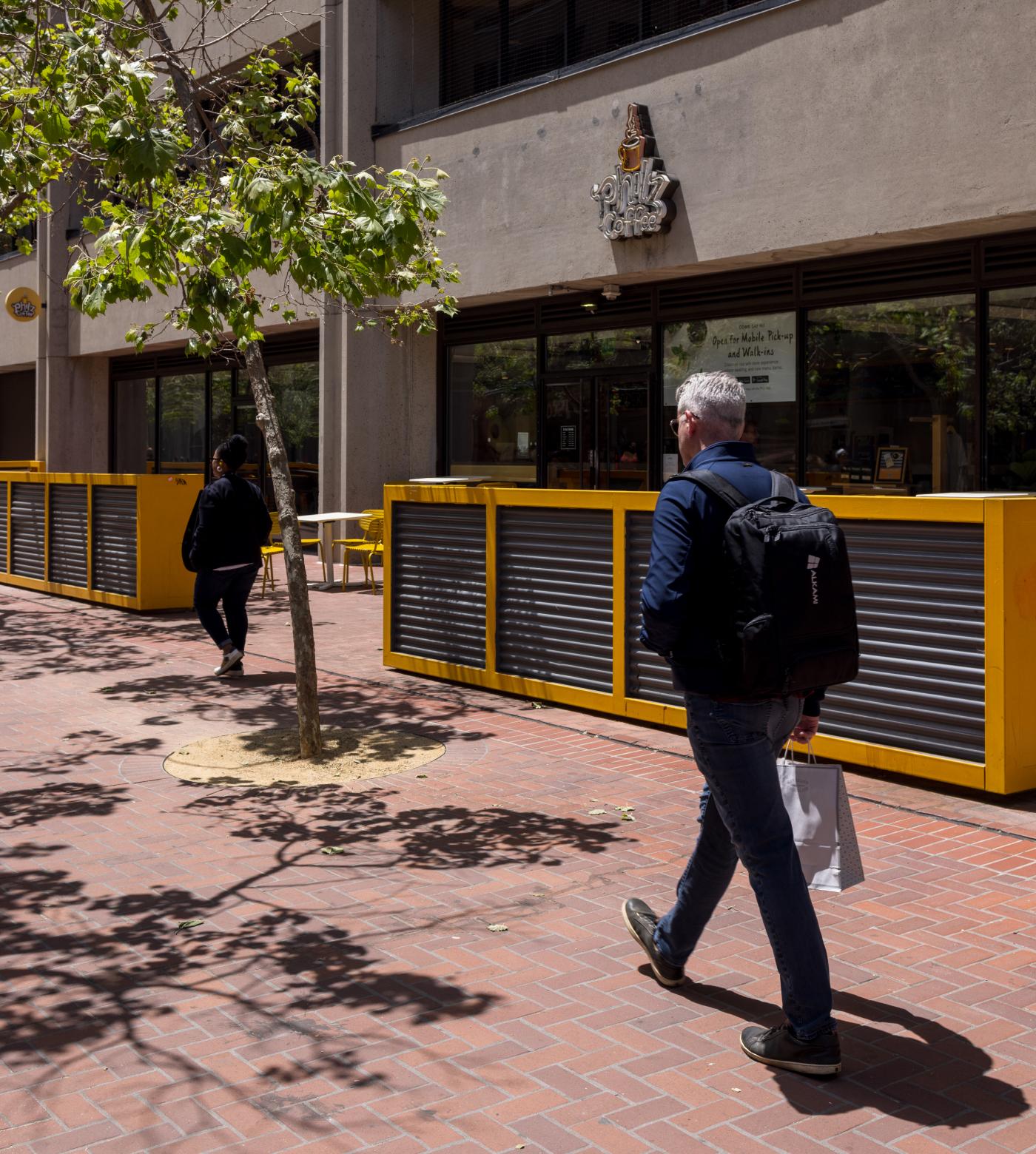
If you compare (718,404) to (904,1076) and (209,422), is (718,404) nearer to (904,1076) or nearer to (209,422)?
(904,1076)

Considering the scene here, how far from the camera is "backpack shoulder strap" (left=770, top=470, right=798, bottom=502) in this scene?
4000 millimetres

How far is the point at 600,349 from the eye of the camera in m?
16.7

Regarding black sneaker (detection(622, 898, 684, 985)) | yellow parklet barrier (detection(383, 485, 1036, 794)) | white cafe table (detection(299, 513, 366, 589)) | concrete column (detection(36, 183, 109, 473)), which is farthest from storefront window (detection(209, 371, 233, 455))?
black sneaker (detection(622, 898, 684, 985))

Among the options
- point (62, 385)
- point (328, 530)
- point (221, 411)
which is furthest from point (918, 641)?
point (62, 385)

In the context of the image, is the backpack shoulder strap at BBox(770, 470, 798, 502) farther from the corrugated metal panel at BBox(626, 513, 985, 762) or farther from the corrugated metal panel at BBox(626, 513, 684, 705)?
the corrugated metal panel at BBox(626, 513, 684, 705)

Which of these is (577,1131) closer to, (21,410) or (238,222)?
(238,222)

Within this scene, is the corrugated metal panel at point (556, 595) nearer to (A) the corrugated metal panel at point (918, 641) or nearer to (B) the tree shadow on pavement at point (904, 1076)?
(A) the corrugated metal panel at point (918, 641)

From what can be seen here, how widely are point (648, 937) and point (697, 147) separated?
35.6ft

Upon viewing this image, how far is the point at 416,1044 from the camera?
165 inches

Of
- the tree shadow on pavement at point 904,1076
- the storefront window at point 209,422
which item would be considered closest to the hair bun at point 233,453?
the tree shadow on pavement at point 904,1076

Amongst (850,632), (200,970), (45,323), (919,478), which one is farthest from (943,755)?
(45,323)

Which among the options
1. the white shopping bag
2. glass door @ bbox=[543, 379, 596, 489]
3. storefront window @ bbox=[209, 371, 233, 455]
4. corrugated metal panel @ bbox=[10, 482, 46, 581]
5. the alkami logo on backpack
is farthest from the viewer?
storefront window @ bbox=[209, 371, 233, 455]

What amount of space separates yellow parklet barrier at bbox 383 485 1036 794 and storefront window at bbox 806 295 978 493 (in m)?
5.02

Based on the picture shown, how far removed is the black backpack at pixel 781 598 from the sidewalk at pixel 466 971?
3.86ft
